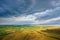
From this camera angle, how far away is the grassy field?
11.8ft

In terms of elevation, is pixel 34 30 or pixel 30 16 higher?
pixel 30 16

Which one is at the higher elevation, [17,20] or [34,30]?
[17,20]

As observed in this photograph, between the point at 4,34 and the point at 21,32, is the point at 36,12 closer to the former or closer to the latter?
the point at 21,32

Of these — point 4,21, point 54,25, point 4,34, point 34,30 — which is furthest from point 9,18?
point 54,25

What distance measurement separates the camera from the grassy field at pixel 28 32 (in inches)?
142

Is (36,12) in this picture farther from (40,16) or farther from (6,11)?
(6,11)

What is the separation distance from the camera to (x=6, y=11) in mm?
3750

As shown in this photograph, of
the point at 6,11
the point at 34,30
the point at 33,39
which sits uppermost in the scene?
the point at 6,11

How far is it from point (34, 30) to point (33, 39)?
225mm

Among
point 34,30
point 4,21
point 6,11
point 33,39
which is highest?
point 6,11

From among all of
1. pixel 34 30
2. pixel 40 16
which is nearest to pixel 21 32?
pixel 34 30

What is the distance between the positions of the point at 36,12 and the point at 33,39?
0.70 m

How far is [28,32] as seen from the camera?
144 inches

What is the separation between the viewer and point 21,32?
3.66 metres
